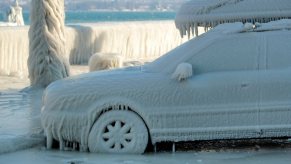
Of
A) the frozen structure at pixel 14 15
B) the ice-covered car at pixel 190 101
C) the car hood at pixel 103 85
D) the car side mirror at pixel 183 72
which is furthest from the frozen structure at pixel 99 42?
the frozen structure at pixel 14 15

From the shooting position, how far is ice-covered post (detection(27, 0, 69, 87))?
1451cm

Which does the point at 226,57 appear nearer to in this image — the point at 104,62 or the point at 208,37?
the point at 208,37

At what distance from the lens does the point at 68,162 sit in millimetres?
7930

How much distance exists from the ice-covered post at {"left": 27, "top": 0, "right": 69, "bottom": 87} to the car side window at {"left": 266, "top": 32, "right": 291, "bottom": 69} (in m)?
6.86

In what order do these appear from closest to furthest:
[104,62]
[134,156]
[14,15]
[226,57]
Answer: [134,156] → [226,57] → [104,62] → [14,15]

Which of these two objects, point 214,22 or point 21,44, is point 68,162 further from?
point 21,44

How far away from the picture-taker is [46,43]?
14.5 m

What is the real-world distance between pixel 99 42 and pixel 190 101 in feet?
49.3

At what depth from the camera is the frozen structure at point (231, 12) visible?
9.23m

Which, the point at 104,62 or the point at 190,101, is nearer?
the point at 190,101

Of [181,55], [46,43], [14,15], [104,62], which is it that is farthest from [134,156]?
[14,15]

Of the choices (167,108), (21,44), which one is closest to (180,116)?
(167,108)

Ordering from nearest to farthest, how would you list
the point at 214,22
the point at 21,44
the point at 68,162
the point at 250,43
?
the point at 68,162 → the point at 250,43 → the point at 214,22 → the point at 21,44

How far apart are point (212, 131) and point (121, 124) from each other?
1.01 meters
